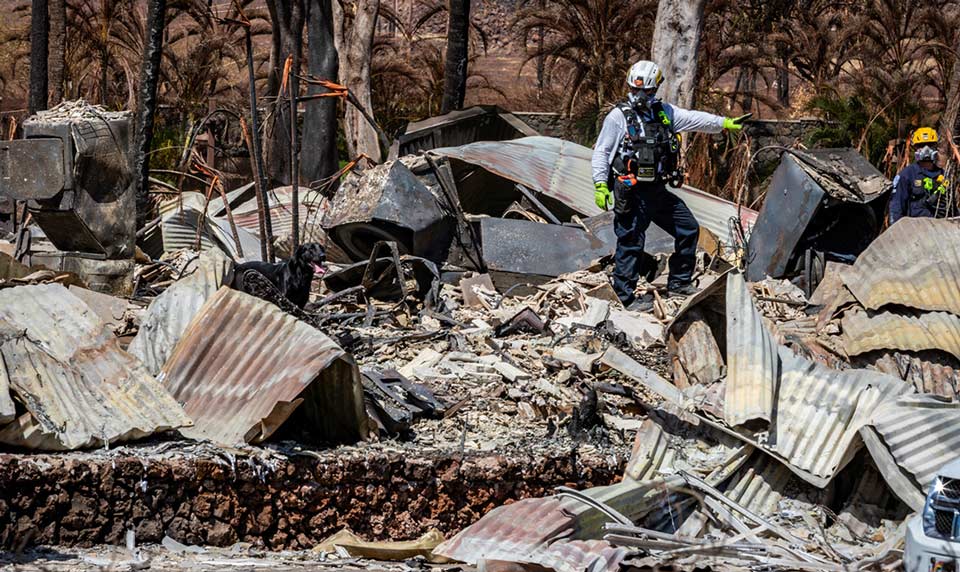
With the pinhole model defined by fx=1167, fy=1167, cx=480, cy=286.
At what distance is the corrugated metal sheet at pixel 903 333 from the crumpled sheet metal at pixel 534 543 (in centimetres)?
241

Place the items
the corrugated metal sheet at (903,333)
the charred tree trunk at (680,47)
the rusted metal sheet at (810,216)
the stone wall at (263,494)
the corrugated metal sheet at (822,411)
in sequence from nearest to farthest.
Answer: the stone wall at (263,494), the corrugated metal sheet at (822,411), the corrugated metal sheet at (903,333), the rusted metal sheet at (810,216), the charred tree trunk at (680,47)

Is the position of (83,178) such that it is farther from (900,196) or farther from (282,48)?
(282,48)

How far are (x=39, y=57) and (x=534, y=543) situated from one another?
13.5m

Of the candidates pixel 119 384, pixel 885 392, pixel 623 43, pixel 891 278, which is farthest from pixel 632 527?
pixel 623 43

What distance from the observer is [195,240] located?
10148mm

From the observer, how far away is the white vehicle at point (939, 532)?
3.62 metres

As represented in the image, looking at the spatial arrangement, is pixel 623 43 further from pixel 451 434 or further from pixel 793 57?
pixel 451 434

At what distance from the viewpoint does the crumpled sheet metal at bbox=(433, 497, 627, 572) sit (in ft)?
14.8

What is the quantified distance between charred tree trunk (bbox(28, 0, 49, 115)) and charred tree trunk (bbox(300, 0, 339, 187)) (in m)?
3.91

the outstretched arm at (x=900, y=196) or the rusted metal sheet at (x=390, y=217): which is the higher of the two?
the outstretched arm at (x=900, y=196)

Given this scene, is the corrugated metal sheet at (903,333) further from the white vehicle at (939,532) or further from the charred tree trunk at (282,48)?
the charred tree trunk at (282,48)

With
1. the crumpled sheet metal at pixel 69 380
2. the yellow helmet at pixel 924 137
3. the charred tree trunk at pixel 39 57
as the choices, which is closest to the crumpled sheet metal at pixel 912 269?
the yellow helmet at pixel 924 137

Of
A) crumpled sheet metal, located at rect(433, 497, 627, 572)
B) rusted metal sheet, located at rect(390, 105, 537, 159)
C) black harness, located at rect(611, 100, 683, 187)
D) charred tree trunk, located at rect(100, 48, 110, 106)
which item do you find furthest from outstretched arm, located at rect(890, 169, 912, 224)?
charred tree trunk, located at rect(100, 48, 110, 106)

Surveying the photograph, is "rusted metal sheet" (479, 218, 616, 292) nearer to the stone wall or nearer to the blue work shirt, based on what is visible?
the blue work shirt
